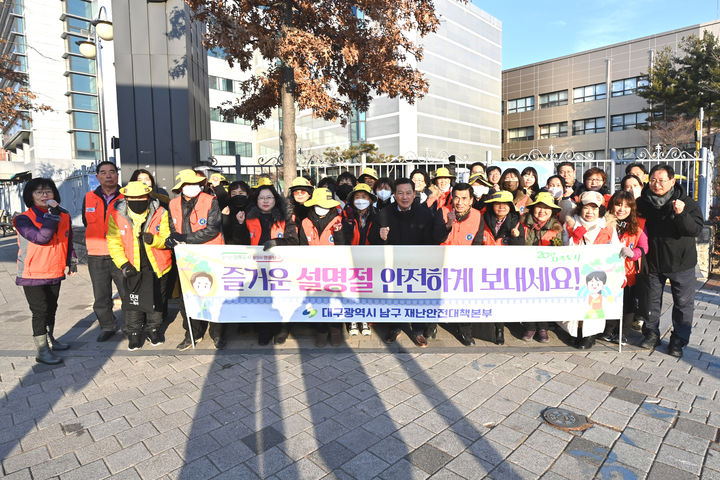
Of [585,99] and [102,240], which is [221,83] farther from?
[102,240]

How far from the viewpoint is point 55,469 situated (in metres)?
2.78

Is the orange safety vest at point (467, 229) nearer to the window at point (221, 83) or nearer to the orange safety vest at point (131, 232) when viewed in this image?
the orange safety vest at point (131, 232)

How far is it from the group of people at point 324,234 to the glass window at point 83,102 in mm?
45849

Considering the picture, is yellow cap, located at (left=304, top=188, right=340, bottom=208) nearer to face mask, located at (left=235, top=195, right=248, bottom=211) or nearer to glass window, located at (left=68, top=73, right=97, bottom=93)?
face mask, located at (left=235, top=195, right=248, bottom=211)

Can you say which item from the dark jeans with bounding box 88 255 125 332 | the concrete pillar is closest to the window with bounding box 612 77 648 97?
the concrete pillar

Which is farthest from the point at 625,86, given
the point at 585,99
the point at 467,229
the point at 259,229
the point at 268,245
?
the point at 268,245

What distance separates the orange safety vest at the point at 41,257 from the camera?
4.43 m

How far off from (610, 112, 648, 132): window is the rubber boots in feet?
168

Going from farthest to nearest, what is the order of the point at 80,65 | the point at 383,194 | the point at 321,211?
the point at 80,65 < the point at 383,194 < the point at 321,211

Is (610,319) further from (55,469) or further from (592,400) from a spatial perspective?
(55,469)

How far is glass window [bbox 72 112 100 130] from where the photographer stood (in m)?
42.0

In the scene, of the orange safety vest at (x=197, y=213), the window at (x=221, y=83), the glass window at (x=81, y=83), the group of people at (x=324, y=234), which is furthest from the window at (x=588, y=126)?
the orange safety vest at (x=197, y=213)

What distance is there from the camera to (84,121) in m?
42.7

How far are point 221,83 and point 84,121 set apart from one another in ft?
45.1
